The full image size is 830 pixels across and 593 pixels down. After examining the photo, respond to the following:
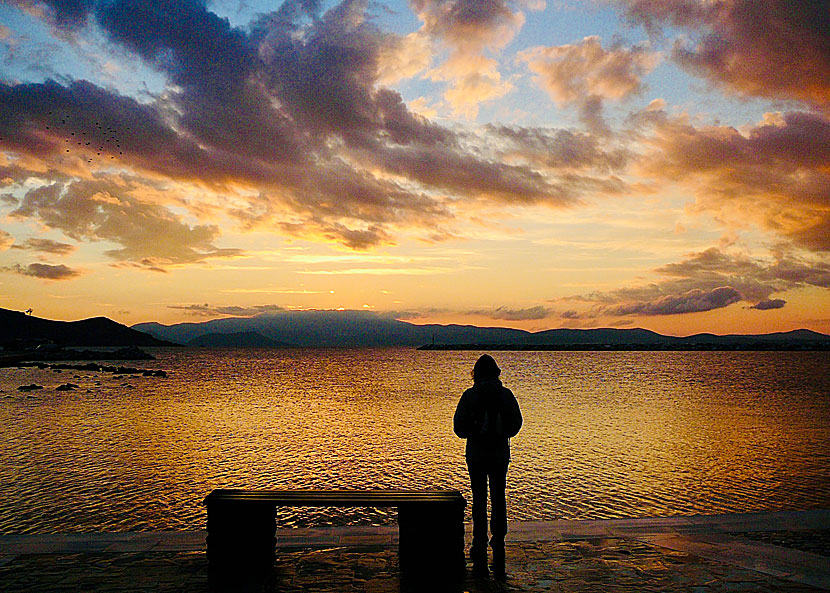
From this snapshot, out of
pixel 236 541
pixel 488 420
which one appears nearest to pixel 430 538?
pixel 488 420

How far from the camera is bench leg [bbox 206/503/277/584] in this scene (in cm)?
688

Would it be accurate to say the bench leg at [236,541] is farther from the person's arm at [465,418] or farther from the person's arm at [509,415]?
the person's arm at [509,415]

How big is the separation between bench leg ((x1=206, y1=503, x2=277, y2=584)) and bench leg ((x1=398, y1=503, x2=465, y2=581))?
162cm

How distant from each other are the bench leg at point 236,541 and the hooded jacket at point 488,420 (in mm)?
2502

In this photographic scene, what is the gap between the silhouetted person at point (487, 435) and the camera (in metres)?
7.36

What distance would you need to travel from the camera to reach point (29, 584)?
21.7ft

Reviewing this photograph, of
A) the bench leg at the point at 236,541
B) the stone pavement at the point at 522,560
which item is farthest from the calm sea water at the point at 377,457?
the bench leg at the point at 236,541

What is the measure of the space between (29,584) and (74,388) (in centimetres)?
5287

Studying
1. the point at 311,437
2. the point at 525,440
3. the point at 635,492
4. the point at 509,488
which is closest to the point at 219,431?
the point at 311,437

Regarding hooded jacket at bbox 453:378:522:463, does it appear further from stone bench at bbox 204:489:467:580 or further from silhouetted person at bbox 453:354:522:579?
stone bench at bbox 204:489:467:580

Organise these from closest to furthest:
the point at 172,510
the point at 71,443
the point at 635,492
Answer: the point at 172,510 < the point at 635,492 < the point at 71,443

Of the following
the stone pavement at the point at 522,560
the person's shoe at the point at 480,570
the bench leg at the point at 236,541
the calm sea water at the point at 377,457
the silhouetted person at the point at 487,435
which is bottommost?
the calm sea water at the point at 377,457

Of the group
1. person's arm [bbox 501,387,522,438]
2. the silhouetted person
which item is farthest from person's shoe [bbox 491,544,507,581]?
person's arm [bbox 501,387,522,438]

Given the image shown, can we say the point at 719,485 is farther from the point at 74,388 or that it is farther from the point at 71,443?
the point at 74,388
